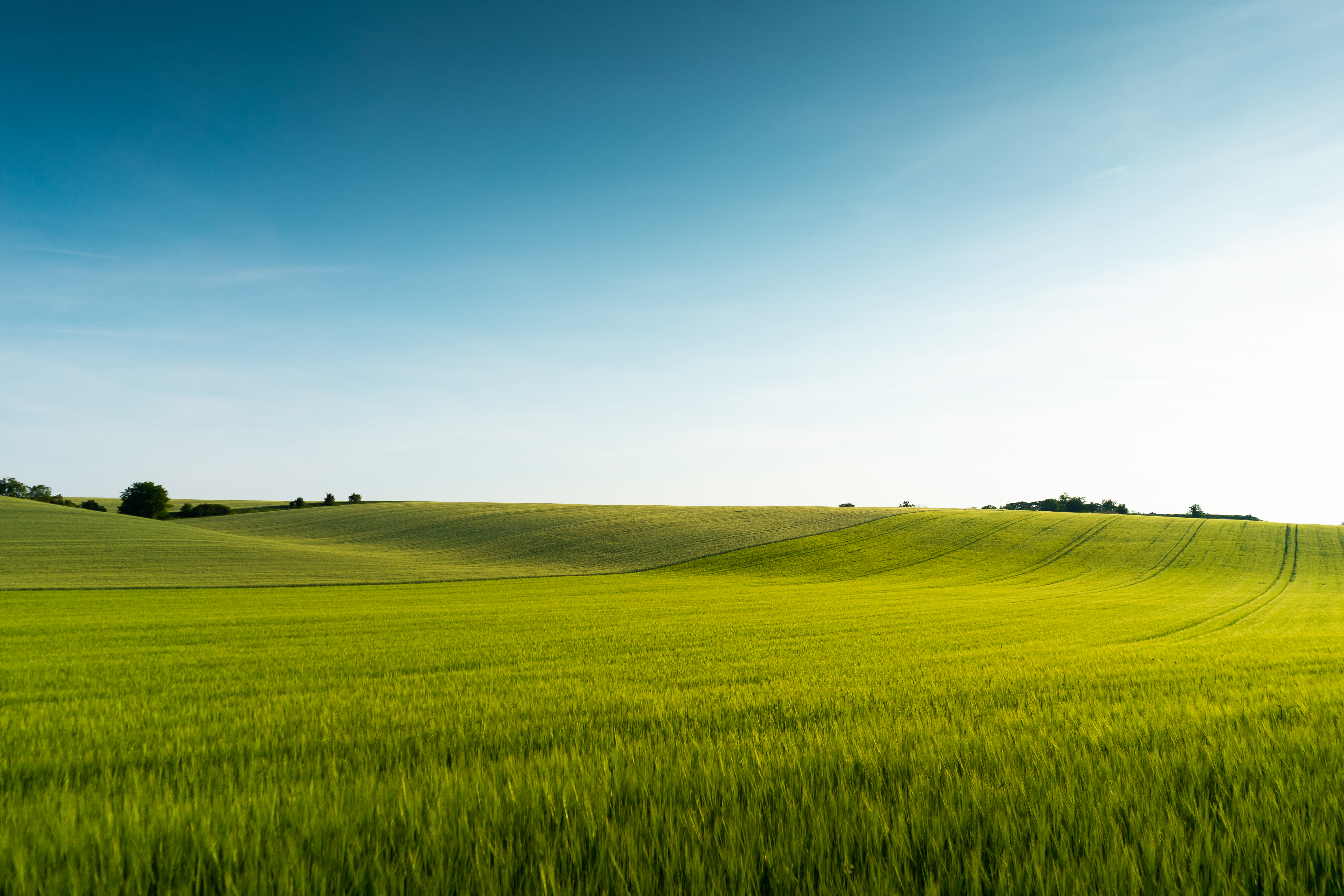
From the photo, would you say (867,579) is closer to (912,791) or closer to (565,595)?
(565,595)

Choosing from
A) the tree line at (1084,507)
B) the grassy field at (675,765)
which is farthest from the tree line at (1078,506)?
the grassy field at (675,765)

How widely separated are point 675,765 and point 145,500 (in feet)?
323

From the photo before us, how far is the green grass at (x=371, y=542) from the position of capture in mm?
37500

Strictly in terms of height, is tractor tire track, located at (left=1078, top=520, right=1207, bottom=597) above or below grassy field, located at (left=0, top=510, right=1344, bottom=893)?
below

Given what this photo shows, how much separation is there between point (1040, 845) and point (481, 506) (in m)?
95.0

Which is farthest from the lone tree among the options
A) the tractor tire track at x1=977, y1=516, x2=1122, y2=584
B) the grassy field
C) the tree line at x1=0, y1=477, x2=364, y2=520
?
the tractor tire track at x1=977, y1=516, x2=1122, y2=584

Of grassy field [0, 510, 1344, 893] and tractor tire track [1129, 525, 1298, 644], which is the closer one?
grassy field [0, 510, 1344, 893]

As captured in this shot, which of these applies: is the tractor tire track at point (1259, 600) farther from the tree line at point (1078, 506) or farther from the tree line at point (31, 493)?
Result: the tree line at point (31, 493)

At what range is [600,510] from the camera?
271ft

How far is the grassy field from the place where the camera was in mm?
2527

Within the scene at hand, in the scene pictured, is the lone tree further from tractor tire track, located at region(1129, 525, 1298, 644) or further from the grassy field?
tractor tire track, located at region(1129, 525, 1298, 644)

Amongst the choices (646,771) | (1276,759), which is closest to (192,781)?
(646,771)

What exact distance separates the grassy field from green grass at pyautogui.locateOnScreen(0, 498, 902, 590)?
2680 centimetres

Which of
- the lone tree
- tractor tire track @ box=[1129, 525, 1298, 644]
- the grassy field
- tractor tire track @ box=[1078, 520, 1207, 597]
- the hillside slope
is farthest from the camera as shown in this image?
the lone tree
